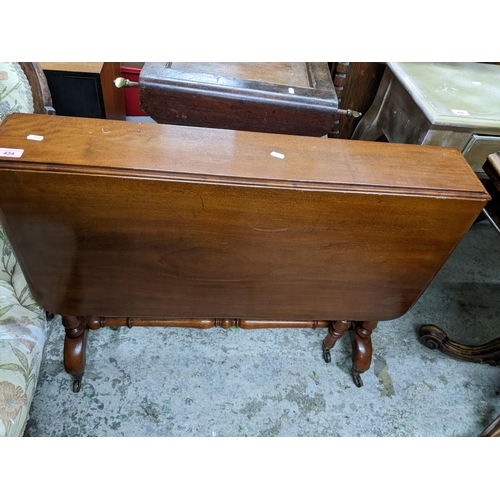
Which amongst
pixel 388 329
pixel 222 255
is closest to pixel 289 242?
pixel 222 255

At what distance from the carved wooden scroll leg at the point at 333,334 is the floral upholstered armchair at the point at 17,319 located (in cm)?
87

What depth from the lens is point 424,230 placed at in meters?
0.89

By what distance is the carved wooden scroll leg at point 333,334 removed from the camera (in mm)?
1275

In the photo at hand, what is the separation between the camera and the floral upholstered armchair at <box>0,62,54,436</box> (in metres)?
0.93

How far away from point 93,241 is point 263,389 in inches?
30.2

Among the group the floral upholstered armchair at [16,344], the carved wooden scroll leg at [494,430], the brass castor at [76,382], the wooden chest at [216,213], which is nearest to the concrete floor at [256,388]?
the brass castor at [76,382]

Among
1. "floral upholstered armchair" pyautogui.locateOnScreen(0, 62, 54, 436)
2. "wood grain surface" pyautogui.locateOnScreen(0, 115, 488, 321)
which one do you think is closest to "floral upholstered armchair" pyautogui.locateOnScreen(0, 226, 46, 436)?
"floral upholstered armchair" pyautogui.locateOnScreen(0, 62, 54, 436)

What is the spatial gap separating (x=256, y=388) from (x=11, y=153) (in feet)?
3.22

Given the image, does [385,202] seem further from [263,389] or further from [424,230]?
[263,389]

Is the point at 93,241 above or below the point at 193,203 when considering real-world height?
below

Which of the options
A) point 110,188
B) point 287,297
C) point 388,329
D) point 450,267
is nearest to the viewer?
point 110,188

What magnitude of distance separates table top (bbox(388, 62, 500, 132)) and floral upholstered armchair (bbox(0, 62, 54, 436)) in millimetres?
1194

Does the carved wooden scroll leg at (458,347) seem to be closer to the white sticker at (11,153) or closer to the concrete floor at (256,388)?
the concrete floor at (256,388)

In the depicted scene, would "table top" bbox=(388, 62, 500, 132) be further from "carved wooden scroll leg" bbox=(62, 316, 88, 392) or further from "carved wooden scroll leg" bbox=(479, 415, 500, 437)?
"carved wooden scroll leg" bbox=(62, 316, 88, 392)
